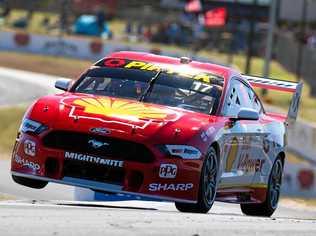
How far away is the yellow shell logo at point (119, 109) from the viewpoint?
9477 mm

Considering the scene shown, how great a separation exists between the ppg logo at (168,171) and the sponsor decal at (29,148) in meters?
1.19

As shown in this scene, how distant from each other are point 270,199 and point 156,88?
2.29 meters

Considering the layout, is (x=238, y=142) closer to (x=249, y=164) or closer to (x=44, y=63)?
(x=249, y=164)

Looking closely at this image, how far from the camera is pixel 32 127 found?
31.6 feet

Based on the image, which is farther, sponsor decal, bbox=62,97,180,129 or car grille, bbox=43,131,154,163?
sponsor decal, bbox=62,97,180,129

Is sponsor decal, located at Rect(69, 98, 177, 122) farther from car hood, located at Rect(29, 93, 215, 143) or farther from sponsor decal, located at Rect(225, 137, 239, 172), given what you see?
sponsor decal, located at Rect(225, 137, 239, 172)

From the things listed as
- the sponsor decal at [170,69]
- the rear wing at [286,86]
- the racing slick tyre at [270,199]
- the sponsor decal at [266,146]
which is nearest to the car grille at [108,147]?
the sponsor decal at [170,69]

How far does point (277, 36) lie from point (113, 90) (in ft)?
169

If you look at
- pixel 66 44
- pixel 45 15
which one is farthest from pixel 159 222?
pixel 45 15

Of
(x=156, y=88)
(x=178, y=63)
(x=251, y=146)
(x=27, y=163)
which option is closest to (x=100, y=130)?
(x=27, y=163)

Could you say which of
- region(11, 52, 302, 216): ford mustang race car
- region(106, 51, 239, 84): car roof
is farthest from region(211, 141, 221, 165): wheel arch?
region(106, 51, 239, 84): car roof

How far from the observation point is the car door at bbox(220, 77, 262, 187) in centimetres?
1038

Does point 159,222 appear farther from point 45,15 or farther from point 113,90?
point 45,15

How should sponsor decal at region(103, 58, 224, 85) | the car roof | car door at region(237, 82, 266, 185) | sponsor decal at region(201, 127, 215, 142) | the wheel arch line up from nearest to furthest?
sponsor decal at region(201, 127, 215, 142) → the wheel arch → sponsor decal at region(103, 58, 224, 85) → car door at region(237, 82, 266, 185) → the car roof
